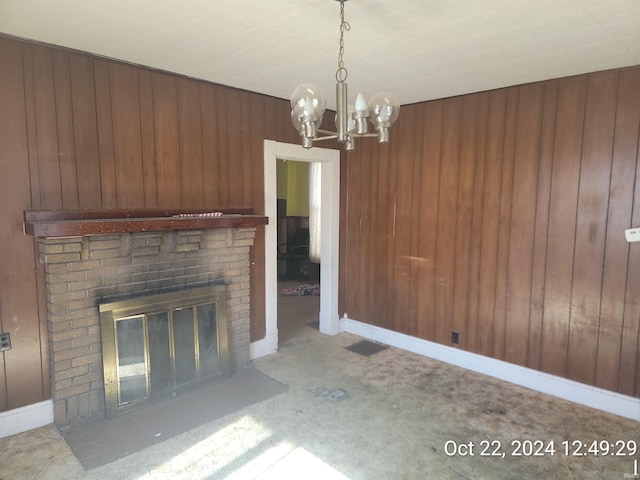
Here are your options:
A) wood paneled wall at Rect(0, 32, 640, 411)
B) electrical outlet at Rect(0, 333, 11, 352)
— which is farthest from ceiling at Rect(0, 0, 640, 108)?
electrical outlet at Rect(0, 333, 11, 352)

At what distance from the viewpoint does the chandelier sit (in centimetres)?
171

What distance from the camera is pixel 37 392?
264cm

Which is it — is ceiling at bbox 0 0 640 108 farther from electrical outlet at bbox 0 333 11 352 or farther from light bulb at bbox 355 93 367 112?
electrical outlet at bbox 0 333 11 352

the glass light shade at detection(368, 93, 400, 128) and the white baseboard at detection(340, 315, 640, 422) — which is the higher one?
the glass light shade at detection(368, 93, 400, 128)

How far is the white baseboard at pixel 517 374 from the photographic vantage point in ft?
9.55

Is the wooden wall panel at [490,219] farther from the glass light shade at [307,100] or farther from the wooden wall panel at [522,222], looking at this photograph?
the glass light shade at [307,100]

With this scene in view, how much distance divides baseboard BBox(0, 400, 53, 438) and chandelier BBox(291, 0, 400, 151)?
8.33 feet

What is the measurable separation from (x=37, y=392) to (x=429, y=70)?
3560mm

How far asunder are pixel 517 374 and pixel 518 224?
4.26 ft

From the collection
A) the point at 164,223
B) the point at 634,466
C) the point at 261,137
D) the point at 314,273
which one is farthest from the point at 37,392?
the point at 314,273

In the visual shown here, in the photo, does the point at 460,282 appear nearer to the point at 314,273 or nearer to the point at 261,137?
the point at 261,137

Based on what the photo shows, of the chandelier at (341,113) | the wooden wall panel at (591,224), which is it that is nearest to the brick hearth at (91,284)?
the chandelier at (341,113)

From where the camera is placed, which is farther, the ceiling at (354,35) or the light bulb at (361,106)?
the ceiling at (354,35)

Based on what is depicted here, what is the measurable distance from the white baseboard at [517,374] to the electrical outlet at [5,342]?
323cm
